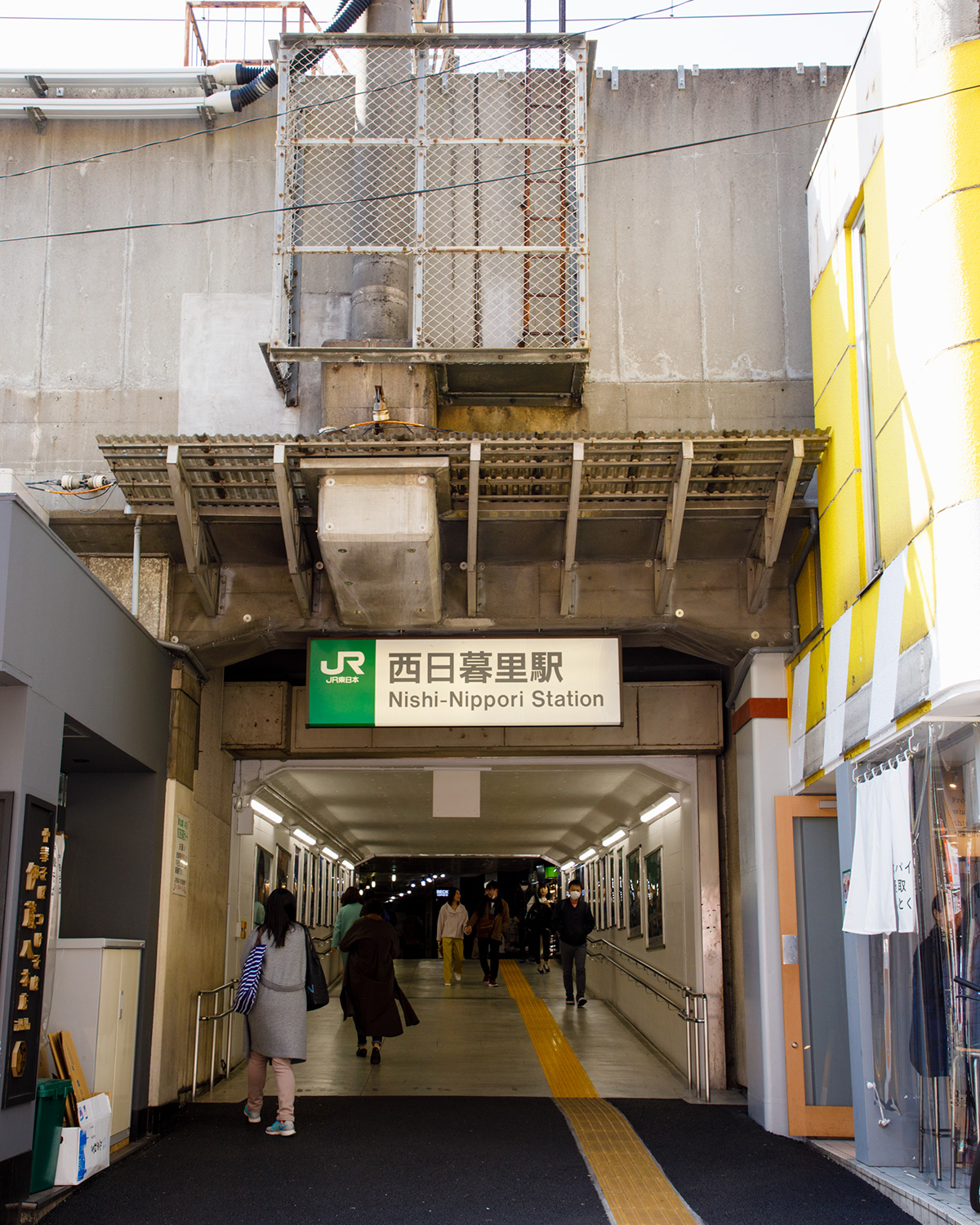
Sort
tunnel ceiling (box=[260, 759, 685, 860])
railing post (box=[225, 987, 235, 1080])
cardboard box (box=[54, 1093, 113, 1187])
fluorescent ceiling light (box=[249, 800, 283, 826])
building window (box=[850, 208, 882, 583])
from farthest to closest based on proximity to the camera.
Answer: fluorescent ceiling light (box=[249, 800, 283, 826]) < tunnel ceiling (box=[260, 759, 685, 860]) < railing post (box=[225, 987, 235, 1080]) < building window (box=[850, 208, 882, 583]) < cardboard box (box=[54, 1093, 113, 1187])

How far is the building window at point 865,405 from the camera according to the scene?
21.4 ft

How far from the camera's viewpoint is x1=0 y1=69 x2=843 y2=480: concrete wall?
29.3 feet

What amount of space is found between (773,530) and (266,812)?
23.5 ft

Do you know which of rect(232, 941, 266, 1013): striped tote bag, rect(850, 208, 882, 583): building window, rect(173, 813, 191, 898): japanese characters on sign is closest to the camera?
rect(850, 208, 882, 583): building window

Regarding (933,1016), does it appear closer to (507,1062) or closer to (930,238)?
(930,238)

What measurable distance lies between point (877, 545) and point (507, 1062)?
652 cm

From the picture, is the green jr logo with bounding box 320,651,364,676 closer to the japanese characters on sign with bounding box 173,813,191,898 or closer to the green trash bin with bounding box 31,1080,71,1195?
the japanese characters on sign with bounding box 173,813,191,898

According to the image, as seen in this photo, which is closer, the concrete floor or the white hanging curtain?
the white hanging curtain

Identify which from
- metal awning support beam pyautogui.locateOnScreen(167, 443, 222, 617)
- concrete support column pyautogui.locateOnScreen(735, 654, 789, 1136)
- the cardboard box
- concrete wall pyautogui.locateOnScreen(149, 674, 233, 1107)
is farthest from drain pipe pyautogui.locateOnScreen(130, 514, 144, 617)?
concrete support column pyautogui.locateOnScreen(735, 654, 789, 1136)

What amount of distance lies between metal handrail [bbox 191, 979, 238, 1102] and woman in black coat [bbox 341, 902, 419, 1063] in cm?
106

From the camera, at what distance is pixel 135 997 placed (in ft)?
24.3

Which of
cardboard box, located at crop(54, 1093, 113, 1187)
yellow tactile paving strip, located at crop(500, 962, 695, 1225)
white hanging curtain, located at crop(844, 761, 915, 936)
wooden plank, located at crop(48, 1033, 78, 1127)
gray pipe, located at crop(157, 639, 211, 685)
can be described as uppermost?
gray pipe, located at crop(157, 639, 211, 685)

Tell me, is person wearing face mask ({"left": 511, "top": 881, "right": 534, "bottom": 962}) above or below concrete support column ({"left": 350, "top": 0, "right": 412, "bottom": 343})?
below

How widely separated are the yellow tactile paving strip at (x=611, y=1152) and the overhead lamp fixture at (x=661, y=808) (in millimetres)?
2643
